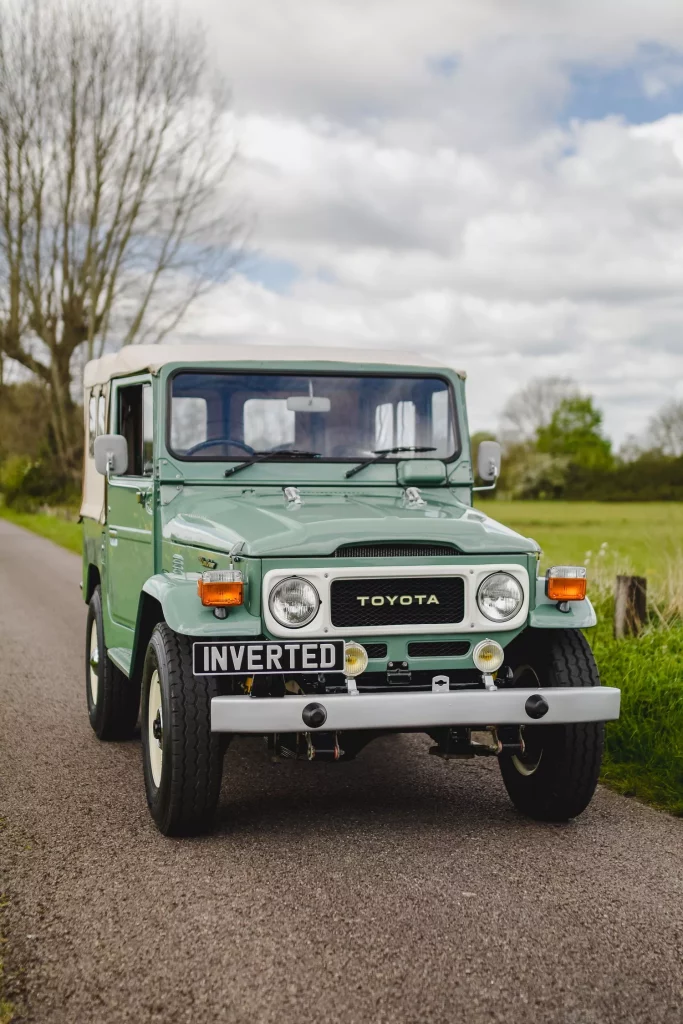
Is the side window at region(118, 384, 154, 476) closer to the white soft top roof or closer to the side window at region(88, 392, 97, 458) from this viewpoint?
the white soft top roof

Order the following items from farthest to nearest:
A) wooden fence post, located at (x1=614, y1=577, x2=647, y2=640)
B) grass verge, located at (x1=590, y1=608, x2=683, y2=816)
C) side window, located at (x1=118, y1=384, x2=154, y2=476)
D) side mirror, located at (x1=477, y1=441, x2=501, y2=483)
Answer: wooden fence post, located at (x1=614, y1=577, x2=647, y2=640) < side mirror, located at (x1=477, y1=441, x2=501, y2=483) < side window, located at (x1=118, y1=384, x2=154, y2=476) < grass verge, located at (x1=590, y1=608, x2=683, y2=816)

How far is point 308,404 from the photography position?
6.15 metres

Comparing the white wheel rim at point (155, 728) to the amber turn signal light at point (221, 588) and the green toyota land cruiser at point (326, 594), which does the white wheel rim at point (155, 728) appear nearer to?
the green toyota land cruiser at point (326, 594)

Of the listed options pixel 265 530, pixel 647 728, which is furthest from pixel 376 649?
pixel 647 728

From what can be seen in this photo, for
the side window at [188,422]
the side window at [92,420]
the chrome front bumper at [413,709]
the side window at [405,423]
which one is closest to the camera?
the chrome front bumper at [413,709]

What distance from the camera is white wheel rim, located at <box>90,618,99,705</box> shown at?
7022 mm

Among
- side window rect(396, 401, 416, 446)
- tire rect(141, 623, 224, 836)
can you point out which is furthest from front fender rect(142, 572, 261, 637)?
side window rect(396, 401, 416, 446)

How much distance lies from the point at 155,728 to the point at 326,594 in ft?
3.56

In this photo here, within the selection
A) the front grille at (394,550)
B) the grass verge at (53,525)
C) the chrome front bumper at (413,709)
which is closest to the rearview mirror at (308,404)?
the front grille at (394,550)

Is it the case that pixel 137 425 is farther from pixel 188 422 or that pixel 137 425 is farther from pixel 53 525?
pixel 53 525

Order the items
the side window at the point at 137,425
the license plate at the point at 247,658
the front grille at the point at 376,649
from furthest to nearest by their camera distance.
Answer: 1. the side window at the point at 137,425
2. the front grille at the point at 376,649
3. the license plate at the point at 247,658

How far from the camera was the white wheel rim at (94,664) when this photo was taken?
7.02m

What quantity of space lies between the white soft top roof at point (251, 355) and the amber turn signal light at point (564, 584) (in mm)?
1768

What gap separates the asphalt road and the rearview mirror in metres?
1.95
